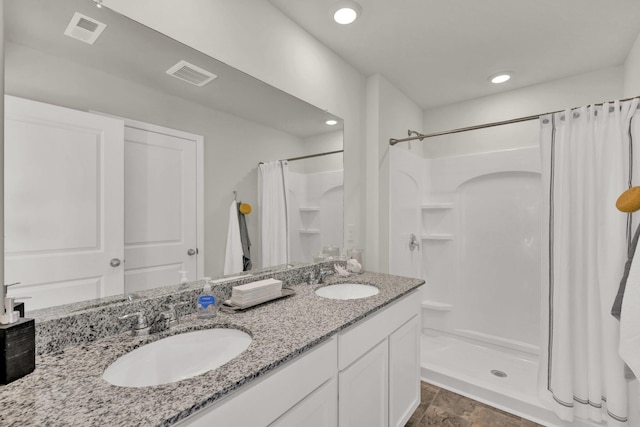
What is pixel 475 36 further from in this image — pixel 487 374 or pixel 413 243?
pixel 487 374

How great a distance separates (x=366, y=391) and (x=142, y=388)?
916mm

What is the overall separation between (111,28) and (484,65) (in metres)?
2.38

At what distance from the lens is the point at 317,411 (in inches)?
38.3

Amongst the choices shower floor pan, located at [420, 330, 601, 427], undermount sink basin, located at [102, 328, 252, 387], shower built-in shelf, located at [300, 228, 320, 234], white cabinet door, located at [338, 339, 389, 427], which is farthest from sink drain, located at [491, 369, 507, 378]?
undermount sink basin, located at [102, 328, 252, 387]

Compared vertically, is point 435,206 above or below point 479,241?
above

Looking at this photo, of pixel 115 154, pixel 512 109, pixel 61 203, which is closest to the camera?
pixel 61 203

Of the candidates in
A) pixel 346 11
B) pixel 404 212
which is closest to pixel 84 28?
pixel 346 11

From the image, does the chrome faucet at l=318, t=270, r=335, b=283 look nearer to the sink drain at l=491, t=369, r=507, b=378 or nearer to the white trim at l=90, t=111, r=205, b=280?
the white trim at l=90, t=111, r=205, b=280

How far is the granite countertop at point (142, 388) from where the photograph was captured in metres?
0.58

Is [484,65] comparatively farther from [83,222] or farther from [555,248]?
[83,222]

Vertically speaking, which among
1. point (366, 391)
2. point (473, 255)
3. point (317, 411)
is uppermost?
point (473, 255)

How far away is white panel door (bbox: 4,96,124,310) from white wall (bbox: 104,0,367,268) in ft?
1.58

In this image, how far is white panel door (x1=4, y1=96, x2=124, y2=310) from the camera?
0.83 meters

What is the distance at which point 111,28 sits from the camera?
1034mm
